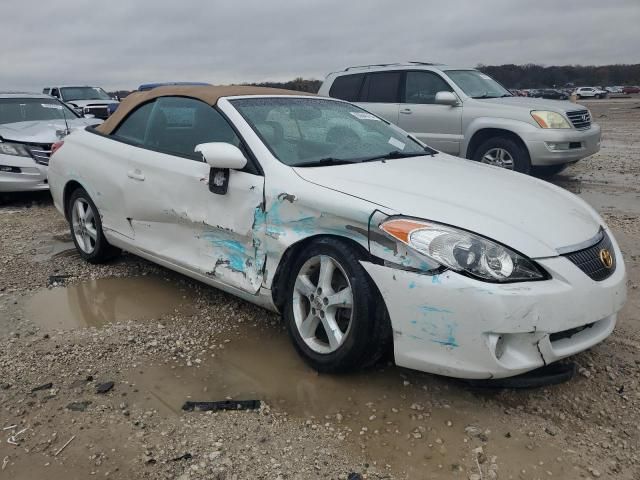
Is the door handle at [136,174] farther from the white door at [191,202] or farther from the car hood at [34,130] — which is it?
the car hood at [34,130]

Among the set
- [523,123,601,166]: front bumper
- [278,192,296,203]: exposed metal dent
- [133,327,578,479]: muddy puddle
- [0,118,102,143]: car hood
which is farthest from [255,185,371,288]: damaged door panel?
[0,118,102,143]: car hood

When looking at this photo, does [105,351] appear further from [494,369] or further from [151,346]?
[494,369]

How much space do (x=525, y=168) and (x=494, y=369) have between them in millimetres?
5956

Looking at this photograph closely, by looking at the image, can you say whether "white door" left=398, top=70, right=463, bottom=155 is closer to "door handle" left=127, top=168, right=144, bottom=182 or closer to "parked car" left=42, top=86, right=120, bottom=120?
"door handle" left=127, top=168, right=144, bottom=182

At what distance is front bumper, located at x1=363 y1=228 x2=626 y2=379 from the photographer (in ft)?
8.05

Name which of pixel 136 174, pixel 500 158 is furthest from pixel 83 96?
pixel 136 174

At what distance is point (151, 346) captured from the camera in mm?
3469

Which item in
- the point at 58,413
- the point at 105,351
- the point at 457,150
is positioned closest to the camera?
the point at 58,413

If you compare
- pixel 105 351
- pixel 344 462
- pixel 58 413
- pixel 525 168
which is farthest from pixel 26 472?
pixel 525 168

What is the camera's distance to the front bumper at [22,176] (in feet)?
25.7

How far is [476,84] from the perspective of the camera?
8734mm

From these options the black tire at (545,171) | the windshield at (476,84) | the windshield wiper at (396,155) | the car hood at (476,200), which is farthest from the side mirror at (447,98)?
the car hood at (476,200)

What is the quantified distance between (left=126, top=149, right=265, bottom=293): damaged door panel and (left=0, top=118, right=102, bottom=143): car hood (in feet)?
15.9

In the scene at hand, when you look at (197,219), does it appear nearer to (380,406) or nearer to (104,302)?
(104,302)
